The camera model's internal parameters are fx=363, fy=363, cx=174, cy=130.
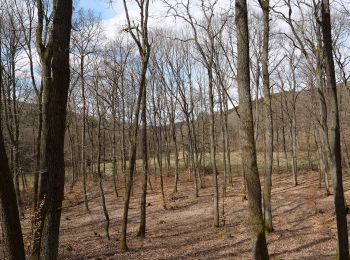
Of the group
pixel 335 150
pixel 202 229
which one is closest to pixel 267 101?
pixel 335 150

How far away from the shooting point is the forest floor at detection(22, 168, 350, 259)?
10828 millimetres

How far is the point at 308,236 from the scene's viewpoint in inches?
463

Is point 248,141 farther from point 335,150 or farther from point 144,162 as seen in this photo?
point 144,162

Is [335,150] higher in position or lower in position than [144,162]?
higher

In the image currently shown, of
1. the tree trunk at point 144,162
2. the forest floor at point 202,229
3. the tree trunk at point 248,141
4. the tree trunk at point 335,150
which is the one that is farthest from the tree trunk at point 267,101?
the tree trunk at point 248,141

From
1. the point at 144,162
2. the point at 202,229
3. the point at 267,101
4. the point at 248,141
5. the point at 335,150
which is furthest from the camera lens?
the point at 202,229

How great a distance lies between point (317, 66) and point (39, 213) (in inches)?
512

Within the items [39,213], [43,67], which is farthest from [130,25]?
[39,213]

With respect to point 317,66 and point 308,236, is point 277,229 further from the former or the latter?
point 317,66

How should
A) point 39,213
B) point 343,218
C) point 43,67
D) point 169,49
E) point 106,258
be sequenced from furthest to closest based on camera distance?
point 169,49 < point 106,258 < point 43,67 < point 343,218 < point 39,213

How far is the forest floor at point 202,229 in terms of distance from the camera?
10828 mm

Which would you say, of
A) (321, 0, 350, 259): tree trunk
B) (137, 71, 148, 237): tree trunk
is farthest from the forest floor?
(321, 0, 350, 259): tree trunk

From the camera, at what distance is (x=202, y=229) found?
1484 cm

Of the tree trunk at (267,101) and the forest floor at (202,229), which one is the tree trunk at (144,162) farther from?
the tree trunk at (267,101)
